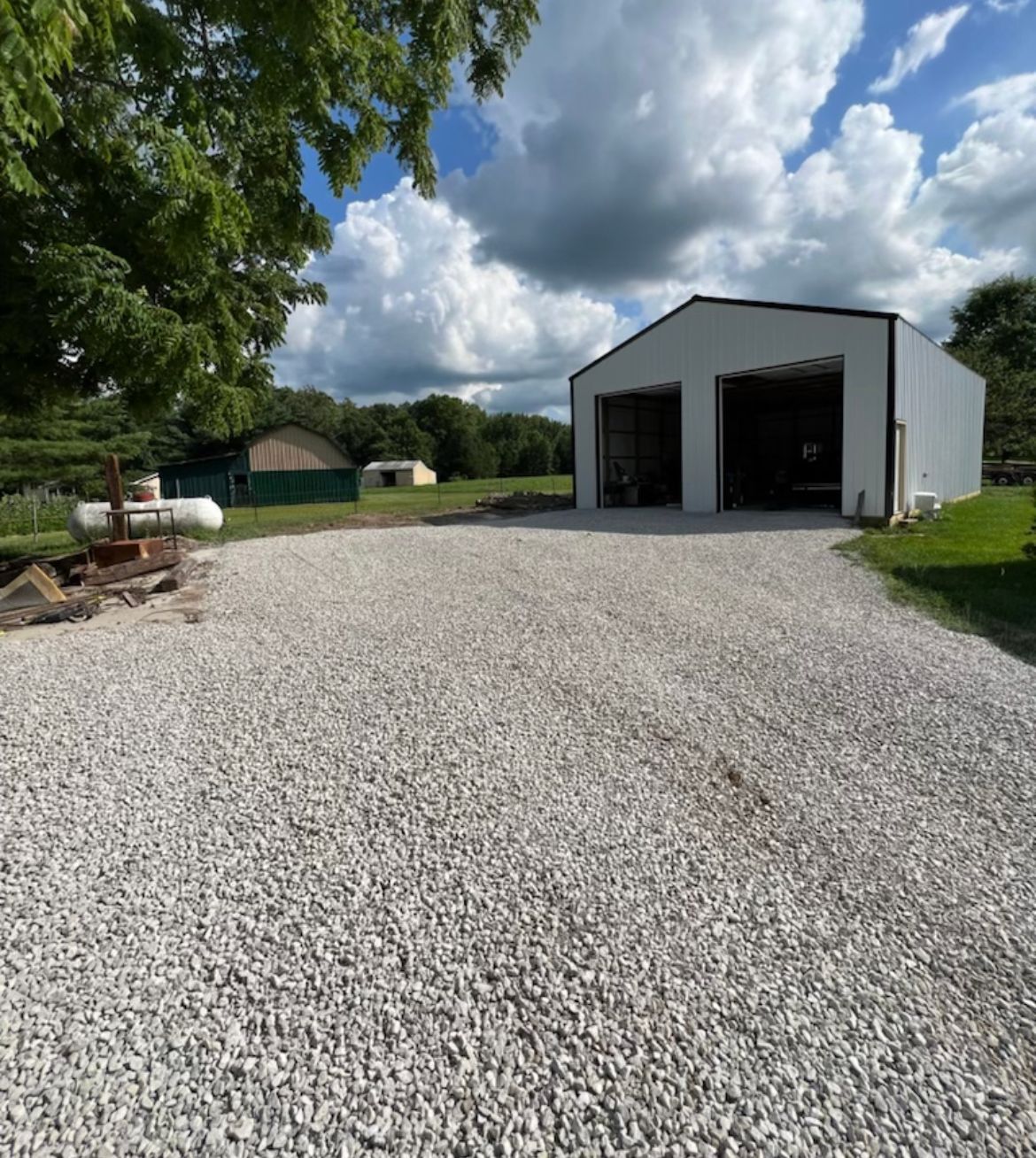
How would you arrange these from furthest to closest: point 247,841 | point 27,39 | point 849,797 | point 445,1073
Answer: point 849,797
point 247,841
point 27,39
point 445,1073

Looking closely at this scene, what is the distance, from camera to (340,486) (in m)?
34.5

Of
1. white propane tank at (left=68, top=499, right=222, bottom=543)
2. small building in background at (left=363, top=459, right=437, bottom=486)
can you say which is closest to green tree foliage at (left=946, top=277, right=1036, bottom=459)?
white propane tank at (left=68, top=499, right=222, bottom=543)

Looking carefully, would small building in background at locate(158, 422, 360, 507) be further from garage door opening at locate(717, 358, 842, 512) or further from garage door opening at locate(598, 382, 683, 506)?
garage door opening at locate(717, 358, 842, 512)

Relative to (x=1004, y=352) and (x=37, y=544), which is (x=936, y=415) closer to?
(x=37, y=544)

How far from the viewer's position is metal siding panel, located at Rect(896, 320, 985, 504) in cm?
1417

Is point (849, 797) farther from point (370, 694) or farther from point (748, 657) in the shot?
point (370, 694)

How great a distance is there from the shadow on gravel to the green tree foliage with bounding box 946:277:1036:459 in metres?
25.6

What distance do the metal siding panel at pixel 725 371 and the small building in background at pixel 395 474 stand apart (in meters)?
47.4

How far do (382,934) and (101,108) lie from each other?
222 inches

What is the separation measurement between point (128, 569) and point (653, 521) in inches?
416

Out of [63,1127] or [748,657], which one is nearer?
[63,1127]

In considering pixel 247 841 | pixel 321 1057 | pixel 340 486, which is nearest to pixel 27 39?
pixel 247 841

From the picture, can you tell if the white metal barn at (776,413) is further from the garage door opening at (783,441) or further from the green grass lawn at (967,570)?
the green grass lawn at (967,570)

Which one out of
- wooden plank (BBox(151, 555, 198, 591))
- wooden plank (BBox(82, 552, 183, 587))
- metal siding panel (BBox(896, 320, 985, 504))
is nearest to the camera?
wooden plank (BBox(151, 555, 198, 591))
